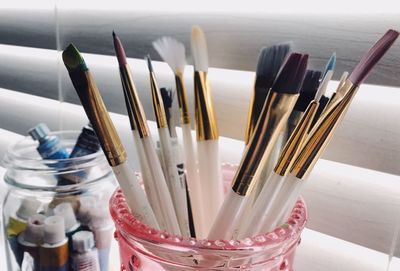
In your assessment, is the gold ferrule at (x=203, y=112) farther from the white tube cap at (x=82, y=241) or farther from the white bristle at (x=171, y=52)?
the white tube cap at (x=82, y=241)

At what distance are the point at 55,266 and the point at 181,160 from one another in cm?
14

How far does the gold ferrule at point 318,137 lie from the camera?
24 centimetres

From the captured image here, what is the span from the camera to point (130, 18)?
0.43 meters

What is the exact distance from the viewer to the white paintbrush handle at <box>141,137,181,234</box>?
28cm

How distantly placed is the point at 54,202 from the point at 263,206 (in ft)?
0.67

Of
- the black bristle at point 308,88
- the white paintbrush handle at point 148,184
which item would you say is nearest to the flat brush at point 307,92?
the black bristle at point 308,88

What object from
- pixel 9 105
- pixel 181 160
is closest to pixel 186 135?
pixel 181 160

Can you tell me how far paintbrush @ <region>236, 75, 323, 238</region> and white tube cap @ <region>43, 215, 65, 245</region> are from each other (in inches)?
6.5

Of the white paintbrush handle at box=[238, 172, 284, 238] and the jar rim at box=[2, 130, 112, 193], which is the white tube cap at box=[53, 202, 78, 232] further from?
the white paintbrush handle at box=[238, 172, 284, 238]

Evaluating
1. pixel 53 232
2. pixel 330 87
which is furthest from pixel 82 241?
pixel 330 87

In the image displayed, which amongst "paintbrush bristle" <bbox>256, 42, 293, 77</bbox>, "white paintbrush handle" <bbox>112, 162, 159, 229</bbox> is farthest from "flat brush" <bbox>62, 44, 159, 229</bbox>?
"paintbrush bristle" <bbox>256, 42, 293, 77</bbox>

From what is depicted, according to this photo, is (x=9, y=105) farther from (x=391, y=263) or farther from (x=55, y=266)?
(x=391, y=263)

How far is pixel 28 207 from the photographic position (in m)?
0.38

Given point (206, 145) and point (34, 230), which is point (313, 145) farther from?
point (34, 230)
